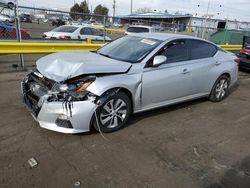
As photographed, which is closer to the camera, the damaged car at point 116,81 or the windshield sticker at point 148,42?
the damaged car at point 116,81

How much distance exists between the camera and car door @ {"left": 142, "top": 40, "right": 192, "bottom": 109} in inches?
165

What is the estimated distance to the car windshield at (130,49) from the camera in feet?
14.2

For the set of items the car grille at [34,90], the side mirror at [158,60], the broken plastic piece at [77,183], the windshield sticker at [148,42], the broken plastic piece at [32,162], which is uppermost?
the windshield sticker at [148,42]

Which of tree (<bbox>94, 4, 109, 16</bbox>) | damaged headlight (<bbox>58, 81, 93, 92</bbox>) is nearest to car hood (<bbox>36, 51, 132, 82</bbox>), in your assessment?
damaged headlight (<bbox>58, 81, 93, 92</bbox>)

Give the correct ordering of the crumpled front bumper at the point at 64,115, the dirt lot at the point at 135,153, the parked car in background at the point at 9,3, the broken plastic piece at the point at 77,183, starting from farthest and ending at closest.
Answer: the parked car in background at the point at 9,3 < the crumpled front bumper at the point at 64,115 < the dirt lot at the point at 135,153 < the broken plastic piece at the point at 77,183

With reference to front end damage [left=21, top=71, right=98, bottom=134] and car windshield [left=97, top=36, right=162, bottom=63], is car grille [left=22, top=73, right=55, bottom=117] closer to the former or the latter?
front end damage [left=21, top=71, right=98, bottom=134]

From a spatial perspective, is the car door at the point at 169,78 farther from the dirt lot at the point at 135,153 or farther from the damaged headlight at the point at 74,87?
the damaged headlight at the point at 74,87

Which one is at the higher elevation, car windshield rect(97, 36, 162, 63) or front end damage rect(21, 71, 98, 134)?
car windshield rect(97, 36, 162, 63)

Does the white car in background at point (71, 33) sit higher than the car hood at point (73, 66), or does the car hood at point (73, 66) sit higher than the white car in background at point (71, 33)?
the white car in background at point (71, 33)

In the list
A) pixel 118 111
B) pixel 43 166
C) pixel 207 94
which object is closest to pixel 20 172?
pixel 43 166

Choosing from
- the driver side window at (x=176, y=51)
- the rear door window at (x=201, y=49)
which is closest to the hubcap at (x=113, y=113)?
the driver side window at (x=176, y=51)

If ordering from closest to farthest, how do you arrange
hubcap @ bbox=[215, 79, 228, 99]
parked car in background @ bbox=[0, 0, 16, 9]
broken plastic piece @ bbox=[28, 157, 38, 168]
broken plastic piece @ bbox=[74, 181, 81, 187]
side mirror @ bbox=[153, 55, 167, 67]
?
broken plastic piece @ bbox=[74, 181, 81, 187], broken plastic piece @ bbox=[28, 157, 38, 168], side mirror @ bbox=[153, 55, 167, 67], hubcap @ bbox=[215, 79, 228, 99], parked car in background @ bbox=[0, 0, 16, 9]

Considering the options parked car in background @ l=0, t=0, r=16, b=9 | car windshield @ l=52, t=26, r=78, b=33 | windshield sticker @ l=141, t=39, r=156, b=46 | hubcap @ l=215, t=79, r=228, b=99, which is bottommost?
hubcap @ l=215, t=79, r=228, b=99

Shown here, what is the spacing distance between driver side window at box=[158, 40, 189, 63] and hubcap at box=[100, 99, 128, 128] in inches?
50.7
